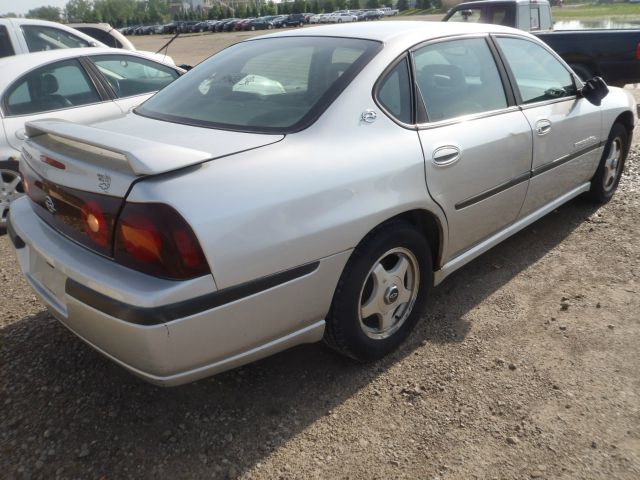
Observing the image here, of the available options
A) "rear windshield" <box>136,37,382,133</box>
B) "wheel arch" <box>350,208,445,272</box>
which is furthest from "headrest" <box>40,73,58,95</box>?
"wheel arch" <box>350,208,445,272</box>

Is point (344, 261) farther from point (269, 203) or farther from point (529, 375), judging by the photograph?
point (529, 375)

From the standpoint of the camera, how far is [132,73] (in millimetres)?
5383

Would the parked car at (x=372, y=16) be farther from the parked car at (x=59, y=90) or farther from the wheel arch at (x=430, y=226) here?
the wheel arch at (x=430, y=226)

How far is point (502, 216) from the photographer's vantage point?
3.25 meters

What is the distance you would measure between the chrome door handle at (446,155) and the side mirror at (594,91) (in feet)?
5.64

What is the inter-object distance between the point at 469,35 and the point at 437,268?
1.38 metres

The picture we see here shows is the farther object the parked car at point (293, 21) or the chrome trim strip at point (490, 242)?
the parked car at point (293, 21)

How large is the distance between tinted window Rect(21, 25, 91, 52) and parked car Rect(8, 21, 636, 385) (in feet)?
15.1

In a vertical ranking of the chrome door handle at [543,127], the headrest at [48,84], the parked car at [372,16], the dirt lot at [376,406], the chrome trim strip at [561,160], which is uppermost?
the headrest at [48,84]

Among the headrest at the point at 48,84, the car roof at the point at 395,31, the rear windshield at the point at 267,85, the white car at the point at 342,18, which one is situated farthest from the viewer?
the white car at the point at 342,18

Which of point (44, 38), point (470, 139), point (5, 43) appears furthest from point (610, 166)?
point (5, 43)

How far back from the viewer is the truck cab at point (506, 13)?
923 cm

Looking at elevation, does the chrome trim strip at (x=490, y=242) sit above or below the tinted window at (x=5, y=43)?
below

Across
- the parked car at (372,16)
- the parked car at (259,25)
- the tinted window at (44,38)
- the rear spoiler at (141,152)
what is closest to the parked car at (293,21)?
the parked car at (259,25)
